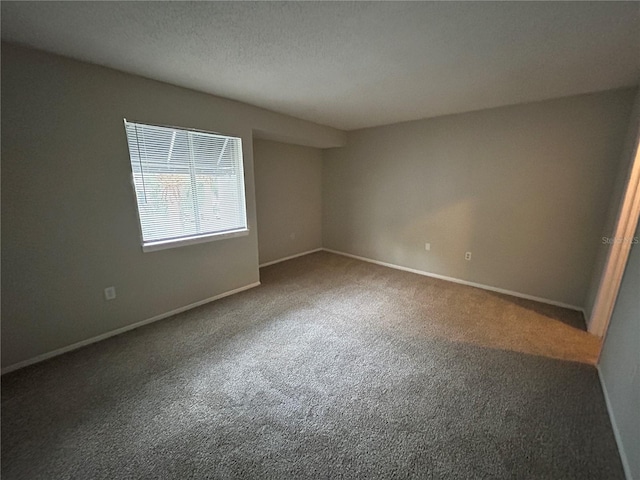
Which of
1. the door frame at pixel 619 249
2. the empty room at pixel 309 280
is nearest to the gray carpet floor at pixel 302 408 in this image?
the empty room at pixel 309 280

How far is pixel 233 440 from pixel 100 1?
2.43 metres

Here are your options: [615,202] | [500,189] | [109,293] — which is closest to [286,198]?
[109,293]

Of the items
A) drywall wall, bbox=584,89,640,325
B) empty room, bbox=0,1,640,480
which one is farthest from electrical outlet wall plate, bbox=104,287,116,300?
drywall wall, bbox=584,89,640,325

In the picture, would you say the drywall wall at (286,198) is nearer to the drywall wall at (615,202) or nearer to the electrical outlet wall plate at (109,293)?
the electrical outlet wall plate at (109,293)

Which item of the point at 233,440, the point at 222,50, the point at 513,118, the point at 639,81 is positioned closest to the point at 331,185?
the point at 513,118

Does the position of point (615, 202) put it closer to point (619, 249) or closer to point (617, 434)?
point (619, 249)

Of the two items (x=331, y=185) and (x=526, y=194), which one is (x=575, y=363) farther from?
(x=331, y=185)

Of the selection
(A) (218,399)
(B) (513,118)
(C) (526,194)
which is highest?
(B) (513,118)

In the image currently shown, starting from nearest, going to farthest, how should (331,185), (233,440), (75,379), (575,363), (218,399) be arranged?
(233,440)
(218,399)
(75,379)
(575,363)
(331,185)

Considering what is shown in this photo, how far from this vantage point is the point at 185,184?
272cm

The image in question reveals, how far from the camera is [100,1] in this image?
129 cm

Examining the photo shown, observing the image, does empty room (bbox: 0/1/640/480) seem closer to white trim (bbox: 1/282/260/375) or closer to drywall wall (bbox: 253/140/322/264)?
white trim (bbox: 1/282/260/375)

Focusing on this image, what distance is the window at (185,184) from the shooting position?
242cm

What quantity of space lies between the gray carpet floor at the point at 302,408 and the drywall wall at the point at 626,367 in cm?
9
